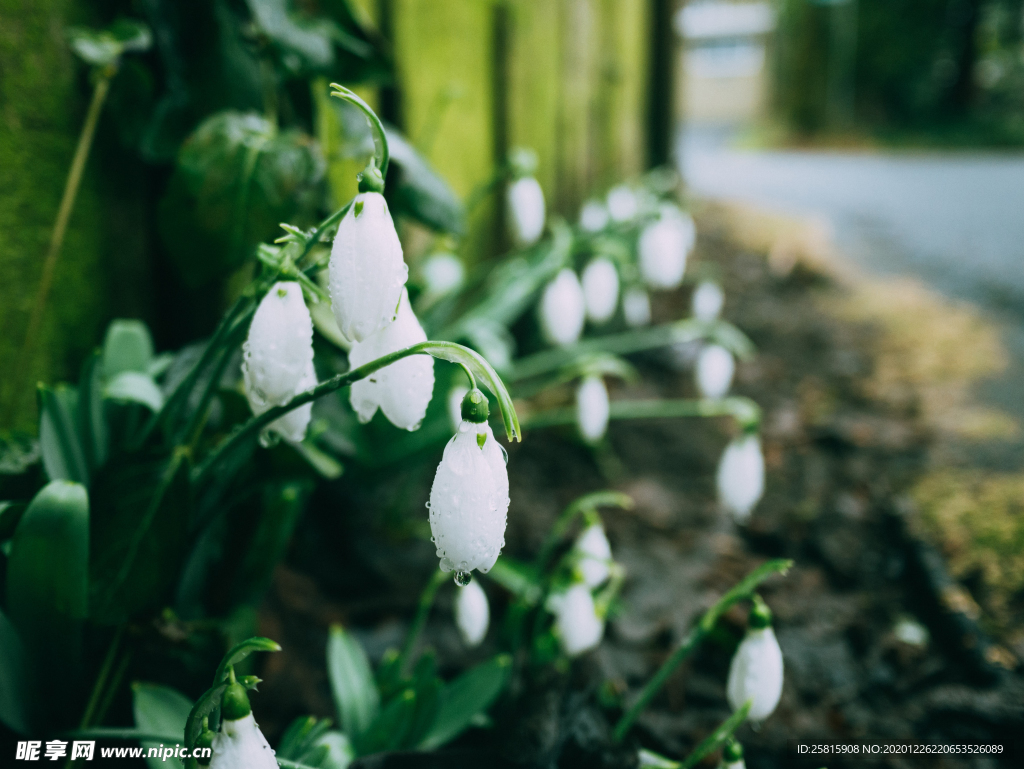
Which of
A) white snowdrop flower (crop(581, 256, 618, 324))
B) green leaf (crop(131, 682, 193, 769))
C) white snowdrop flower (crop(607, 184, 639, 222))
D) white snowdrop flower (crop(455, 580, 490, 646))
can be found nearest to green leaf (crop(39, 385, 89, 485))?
green leaf (crop(131, 682, 193, 769))

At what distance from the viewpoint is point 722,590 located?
66.8 inches

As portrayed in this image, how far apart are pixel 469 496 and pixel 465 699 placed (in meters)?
0.54

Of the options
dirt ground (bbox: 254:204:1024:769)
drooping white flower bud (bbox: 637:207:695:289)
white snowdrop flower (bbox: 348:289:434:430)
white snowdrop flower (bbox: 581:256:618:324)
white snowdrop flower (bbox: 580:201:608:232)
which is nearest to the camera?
white snowdrop flower (bbox: 348:289:434:430)

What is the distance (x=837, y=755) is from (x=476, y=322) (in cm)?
106

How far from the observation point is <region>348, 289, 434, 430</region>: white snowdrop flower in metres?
0.82

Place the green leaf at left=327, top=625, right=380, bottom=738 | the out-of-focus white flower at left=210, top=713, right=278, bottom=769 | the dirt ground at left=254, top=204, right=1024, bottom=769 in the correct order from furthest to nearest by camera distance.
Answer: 1. the dirt ground at left=254, top=204, right=1024, bottom=769
2. the green leaf at left=327, top=625, right=380, bottom=738
3. the out-of-focus white flower at left=210, top=713, right=278, bottom=769

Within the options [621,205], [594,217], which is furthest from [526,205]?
[621,205]

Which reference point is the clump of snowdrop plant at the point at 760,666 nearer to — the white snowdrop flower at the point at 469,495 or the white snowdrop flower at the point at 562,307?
the white snowdrop flower at the point at 469,495

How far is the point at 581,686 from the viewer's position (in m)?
1.30

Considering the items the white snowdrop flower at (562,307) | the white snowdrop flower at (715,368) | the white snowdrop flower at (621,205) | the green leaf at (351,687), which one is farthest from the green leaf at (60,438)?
the white snowdrop flower at (621,205)

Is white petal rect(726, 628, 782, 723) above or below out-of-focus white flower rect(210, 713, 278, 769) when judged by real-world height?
below

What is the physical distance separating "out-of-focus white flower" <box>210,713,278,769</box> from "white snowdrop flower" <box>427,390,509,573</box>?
23 centimetres

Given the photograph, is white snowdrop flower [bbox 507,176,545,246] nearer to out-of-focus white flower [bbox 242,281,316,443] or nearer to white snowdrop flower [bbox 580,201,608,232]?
white snowdrop flower [bbox 580,201,608,232]

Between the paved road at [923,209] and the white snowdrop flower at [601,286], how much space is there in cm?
120
